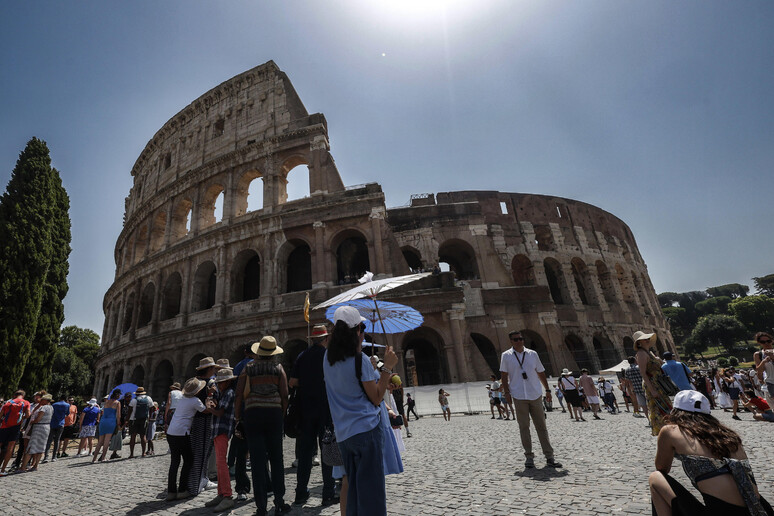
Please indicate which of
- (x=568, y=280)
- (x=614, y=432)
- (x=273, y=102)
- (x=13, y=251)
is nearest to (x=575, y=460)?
(x=614, y=432)

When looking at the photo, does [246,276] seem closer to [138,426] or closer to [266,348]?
[138,426]

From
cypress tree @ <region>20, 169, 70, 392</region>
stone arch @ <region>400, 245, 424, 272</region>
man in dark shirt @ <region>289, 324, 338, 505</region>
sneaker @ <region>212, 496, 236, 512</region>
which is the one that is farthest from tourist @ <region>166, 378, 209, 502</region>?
stone arch @ <region>400, 245, 424, 272</region>

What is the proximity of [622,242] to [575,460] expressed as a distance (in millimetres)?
29955

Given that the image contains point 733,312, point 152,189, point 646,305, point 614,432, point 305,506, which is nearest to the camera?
point 305,506

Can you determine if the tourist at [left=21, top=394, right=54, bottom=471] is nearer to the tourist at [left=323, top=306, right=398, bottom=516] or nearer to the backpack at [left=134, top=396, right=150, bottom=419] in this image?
the backpack at [left=134, top=396, right=150, bottom=419]

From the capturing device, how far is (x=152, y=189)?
25.1 metres

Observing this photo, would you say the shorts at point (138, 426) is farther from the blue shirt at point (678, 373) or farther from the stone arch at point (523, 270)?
the stone arch at point (523, 270)

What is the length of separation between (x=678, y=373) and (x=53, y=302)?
21.2m

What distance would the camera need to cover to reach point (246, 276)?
765 inches

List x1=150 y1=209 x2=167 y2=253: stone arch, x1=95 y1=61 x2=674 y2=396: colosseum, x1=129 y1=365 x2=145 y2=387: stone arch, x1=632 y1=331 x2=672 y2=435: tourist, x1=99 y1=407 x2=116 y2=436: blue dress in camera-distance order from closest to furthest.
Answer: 1. x1=632 y1=331 x2=672 y2=435: tourist
2. x1=99 y1=407 x2=116 y2=436: blue dress
3. x1=95 y1=61 x2=674 y2=396: colosseum
4. x1=129 y1=365 x2=145 y2=387: stone arch
5. x1=150 y1=209 x2=167 y2=253: stone arch

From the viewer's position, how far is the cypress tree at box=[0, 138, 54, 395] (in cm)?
1267

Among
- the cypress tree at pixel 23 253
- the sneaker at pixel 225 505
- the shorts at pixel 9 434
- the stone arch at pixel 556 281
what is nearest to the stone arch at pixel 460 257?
the stone arch at pixel 556 281

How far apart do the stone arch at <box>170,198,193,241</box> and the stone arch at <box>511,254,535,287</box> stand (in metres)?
21.1

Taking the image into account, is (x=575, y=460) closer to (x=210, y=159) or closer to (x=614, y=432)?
(x=614, y=432)
